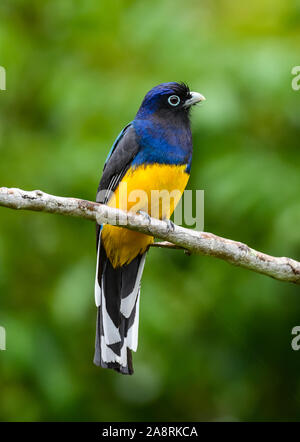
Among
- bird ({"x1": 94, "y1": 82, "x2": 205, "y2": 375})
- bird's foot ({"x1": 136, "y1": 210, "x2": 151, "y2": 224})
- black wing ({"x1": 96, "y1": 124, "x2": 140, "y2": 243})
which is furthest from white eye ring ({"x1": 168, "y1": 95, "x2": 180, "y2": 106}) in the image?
bird's foot ({"x1": 136, "y1": 210, "x2": 151, "y2": 224})

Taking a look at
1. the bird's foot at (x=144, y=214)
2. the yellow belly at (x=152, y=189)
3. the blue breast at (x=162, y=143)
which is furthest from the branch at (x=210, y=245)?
the blue breast at (x=162, y=143)

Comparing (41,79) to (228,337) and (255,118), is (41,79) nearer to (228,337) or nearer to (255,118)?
(255,118)

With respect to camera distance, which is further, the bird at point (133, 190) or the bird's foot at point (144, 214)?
the bird at point (133, 190)

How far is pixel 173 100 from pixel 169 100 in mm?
39

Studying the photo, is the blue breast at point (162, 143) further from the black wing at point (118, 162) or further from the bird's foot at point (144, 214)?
the bird's foot at point (144, 214)

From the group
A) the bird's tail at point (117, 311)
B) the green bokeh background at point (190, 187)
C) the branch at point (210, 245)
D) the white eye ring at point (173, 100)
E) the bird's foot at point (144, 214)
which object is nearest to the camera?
the branch at point (210, 245)

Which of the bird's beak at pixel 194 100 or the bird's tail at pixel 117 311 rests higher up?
the bird's beak at pixel 194 100

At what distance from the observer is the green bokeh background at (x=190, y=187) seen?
5164 millimetres

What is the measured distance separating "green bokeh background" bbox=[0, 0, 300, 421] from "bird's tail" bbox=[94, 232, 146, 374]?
163 millimetres

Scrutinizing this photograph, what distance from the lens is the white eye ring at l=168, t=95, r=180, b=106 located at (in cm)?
528

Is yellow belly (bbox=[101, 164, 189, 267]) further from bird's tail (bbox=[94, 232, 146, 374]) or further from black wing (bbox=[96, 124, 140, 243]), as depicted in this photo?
bird's tail (bbox=[94, 232, 146, 374])

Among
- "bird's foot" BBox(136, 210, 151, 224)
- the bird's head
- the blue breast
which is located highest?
the bird's head

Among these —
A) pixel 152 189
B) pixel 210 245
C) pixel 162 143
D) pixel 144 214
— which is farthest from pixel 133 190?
pixel 210 245
